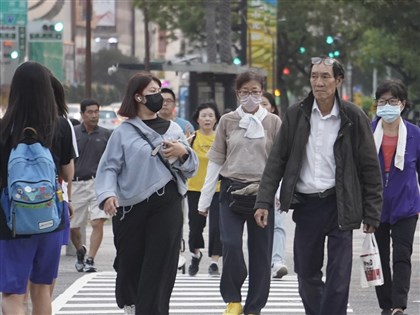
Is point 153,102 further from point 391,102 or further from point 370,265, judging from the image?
point 391,102

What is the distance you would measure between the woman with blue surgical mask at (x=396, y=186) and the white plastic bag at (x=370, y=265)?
74.7 inches

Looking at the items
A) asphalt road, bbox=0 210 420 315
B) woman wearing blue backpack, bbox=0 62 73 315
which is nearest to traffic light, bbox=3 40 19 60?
asphalt road, bbox=0 210 420 315

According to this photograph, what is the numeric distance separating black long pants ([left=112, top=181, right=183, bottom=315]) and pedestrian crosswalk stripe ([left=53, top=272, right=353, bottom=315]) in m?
2.25

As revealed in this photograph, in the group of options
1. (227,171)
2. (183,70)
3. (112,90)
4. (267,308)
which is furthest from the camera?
(112,90)

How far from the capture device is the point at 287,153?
894 centimetres

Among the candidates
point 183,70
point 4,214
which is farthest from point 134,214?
point 183,70

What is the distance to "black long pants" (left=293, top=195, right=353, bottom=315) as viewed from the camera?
871 centimetres

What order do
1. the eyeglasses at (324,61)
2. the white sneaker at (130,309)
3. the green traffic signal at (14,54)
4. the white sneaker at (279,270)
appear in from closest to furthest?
1. the eyeglasses at (324,61)
2. the white sneaker at (130,309)
3. the white sneaker at (279,270)
4. the green traffic signal at (14,54)

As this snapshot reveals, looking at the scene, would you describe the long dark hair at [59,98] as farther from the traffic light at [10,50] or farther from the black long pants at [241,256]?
the traffic light at [10,50]

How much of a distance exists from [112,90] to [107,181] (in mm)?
85513

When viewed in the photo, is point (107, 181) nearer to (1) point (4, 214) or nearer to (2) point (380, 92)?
(1) point (4, 214)

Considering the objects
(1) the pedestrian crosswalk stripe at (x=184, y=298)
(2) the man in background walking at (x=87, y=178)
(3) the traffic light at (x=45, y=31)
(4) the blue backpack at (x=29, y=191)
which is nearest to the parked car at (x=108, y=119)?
(3) the traffic light at (x=45, y=31)

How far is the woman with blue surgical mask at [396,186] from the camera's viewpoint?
10945 millimetres

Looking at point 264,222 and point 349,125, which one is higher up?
point 349,125
